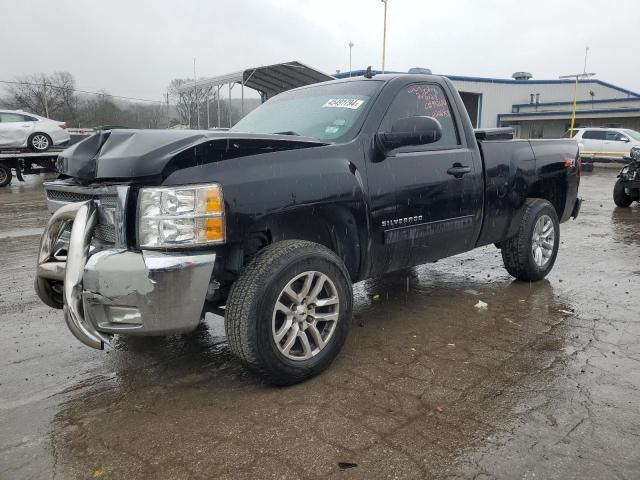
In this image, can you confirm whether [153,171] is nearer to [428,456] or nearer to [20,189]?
[428,456]

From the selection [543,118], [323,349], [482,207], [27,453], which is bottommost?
[27,453]

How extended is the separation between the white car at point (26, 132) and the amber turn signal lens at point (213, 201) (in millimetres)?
16817

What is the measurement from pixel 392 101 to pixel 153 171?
1915 mm

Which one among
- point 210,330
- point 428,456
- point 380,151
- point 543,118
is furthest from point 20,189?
point 543,118

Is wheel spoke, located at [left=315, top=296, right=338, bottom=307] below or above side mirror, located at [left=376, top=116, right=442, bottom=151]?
below

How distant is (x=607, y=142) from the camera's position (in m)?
22.4

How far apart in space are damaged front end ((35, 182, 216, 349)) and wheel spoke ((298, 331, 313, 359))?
0.62 metres

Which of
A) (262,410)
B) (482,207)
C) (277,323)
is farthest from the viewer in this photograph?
(482,207)

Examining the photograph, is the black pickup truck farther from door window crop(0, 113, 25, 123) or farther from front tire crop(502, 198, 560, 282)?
door window crop(0, 113, 25, 123)

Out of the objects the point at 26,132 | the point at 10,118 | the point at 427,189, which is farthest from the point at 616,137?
the point at 10,118

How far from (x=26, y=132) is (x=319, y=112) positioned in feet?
56.3

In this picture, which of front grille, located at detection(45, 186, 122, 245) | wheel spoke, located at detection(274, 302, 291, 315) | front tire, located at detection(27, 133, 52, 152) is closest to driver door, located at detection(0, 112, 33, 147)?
front tire, located at detection(27, 133, 52, 152)

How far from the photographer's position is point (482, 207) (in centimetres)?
427

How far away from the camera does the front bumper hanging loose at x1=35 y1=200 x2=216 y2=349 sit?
2.51 m
